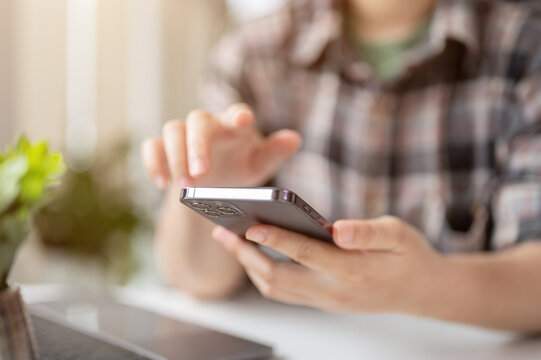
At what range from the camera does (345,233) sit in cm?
47

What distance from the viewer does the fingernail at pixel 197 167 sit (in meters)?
0.56

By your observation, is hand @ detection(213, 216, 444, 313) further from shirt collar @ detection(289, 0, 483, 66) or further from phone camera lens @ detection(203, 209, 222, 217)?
shirt collar @ detection(289, 0, 483, 66)

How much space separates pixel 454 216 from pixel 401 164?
0.15 metres

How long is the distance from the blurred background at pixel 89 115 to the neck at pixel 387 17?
849 millimetres

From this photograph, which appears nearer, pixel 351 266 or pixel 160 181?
pixel 351 266

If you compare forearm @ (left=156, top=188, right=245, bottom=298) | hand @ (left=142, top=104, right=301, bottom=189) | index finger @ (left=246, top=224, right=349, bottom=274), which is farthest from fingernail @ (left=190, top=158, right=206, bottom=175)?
forearm @ (left=156, top=188, right=245, bottom=298)

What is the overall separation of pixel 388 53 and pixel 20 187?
99cm

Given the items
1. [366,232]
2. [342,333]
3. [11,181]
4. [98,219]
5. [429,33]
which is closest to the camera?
[11,181]

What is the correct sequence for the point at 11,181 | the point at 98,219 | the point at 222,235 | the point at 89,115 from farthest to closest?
1. the point at 89,115
2. the point at 98,219
3. the point at 222,235
4. the point at 11,181

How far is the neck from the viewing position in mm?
1204

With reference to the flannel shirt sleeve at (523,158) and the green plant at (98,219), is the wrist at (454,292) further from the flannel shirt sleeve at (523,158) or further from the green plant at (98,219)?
the green plant at (98,219)

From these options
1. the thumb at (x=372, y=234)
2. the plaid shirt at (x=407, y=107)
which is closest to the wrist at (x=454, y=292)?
the thumb at (x=372, y=234)

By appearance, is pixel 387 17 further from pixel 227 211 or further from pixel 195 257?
pixel 227 211

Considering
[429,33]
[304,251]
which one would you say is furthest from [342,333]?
[429,33]
